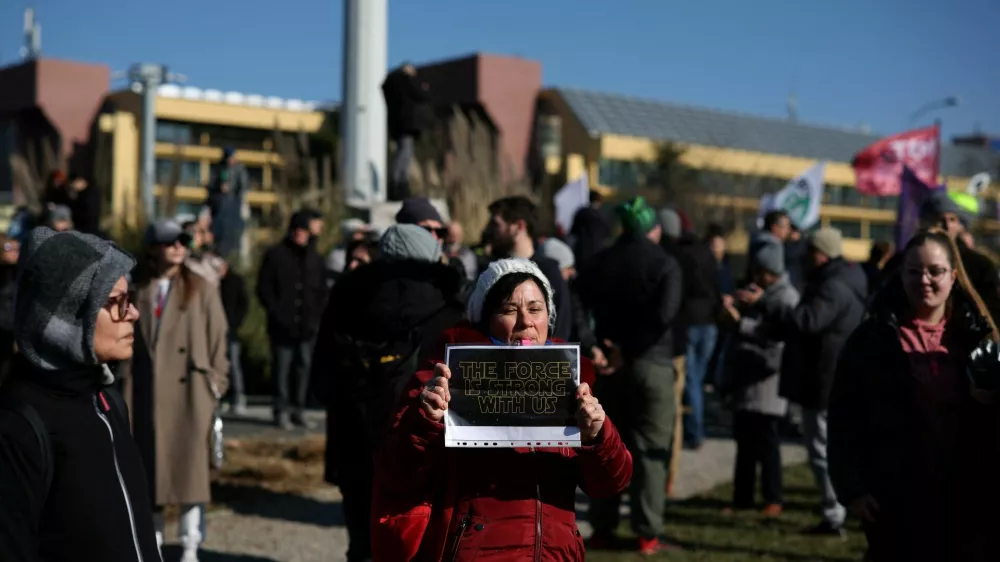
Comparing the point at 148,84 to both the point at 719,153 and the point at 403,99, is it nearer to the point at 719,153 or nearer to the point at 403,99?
the point at 403,99

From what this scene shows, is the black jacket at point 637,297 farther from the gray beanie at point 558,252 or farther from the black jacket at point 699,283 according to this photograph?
the black jacket at point 699,283

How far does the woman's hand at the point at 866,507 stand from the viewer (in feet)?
14.5

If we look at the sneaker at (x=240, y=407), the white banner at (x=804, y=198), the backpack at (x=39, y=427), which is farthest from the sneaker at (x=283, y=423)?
the backpack at (x=39, y=427)

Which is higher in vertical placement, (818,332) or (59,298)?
(59,298)

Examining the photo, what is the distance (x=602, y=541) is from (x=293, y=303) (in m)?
5.22

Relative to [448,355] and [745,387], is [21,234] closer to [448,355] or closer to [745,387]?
[745,387]

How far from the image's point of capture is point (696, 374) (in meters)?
11.5

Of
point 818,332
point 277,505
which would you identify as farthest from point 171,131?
point 818,332

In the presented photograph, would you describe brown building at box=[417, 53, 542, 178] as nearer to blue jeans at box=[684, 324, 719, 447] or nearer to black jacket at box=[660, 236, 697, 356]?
blue jeans at box=[684, 324, 719, 447]

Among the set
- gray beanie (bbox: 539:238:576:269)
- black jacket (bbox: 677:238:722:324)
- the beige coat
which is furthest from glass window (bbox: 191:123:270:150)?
the beige coat

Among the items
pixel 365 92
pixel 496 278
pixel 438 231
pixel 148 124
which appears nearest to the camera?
pixel 496 278

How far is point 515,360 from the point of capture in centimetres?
317

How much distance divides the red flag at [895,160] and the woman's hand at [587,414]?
10864 millimetres

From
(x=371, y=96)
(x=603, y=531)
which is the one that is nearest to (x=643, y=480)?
(x=603, y=531)
